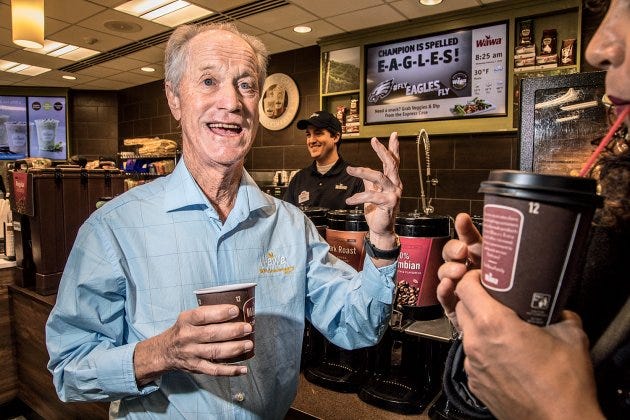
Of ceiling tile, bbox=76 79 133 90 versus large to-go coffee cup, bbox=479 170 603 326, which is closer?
large to-go coffee cup, bbox=479 170 603 326

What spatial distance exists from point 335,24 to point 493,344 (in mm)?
4825

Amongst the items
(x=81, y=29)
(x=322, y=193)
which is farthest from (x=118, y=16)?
(x=322, y=193)

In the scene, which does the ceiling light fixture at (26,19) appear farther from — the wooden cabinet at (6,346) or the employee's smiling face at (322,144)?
the employee's smiling face at (322,144)

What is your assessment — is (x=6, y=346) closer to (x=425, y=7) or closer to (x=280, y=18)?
(x=280, y=18)

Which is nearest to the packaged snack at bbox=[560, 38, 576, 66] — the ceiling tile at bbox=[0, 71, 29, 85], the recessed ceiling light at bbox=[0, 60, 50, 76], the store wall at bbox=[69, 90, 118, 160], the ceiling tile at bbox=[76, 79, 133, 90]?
the ceiling tile at bbox=[76, 79, 133, 90]

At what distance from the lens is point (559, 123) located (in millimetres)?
1811

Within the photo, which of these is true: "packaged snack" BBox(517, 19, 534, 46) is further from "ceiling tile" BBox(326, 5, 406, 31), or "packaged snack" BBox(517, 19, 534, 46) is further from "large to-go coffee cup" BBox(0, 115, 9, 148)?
"large to-go coffee cup" BBox(0, 115, 9, 148)

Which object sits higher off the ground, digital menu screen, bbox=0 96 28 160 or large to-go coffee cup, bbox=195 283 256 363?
digital menu screen, bbox=0 96 28 160

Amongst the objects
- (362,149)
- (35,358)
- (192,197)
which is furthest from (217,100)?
(362,149)

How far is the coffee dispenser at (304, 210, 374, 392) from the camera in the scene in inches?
60.6

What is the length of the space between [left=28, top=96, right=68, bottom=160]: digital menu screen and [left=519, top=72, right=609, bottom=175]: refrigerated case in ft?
29.3

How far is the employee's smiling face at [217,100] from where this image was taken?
1.29 meters

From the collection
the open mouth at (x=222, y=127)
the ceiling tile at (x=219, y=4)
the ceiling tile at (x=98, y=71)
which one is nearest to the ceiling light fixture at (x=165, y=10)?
the ceiling tile at (x=219, y=4)

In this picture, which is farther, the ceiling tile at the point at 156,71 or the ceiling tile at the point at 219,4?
the ceiling tile at the point at 156,71
